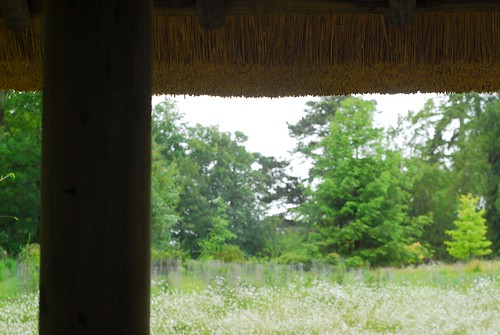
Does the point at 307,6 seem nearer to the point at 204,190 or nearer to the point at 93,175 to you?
the point at 93,175

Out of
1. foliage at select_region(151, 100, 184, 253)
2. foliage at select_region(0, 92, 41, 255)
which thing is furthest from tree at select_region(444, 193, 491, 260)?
foliage at select_region(0, 92, 41, 255)

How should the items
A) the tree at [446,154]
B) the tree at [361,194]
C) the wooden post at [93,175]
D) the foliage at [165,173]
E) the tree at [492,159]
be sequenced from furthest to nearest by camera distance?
the tree at [446,154] < the tree at [492,159] < the tree at [361,194] < the foliage at [165,173] < the wooden post at [93,175]

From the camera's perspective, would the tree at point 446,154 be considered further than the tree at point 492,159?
Yes

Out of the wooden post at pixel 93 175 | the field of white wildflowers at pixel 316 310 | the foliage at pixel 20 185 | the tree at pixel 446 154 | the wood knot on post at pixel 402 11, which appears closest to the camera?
the wooden post at pixel 93 175

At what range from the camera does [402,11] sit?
1.27 meters

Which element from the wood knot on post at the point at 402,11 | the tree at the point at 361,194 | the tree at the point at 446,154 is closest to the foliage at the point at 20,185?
the tree at the point at 361,194

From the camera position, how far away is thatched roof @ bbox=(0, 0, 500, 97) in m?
1.53

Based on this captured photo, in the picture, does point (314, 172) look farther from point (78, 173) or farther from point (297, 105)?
point (78, 173)

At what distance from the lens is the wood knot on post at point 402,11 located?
4.15ft

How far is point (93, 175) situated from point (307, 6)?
83 centimetres

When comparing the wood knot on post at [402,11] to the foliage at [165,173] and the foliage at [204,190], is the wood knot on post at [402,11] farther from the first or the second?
the foliage at [204,190]

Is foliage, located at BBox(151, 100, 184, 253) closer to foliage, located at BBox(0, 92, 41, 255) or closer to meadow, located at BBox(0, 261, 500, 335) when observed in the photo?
foliage, located at BBox(0, 92, 41, 255)

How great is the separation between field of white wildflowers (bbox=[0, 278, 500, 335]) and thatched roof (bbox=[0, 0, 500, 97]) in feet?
12.0

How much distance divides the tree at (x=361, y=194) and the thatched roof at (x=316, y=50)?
6355mm
